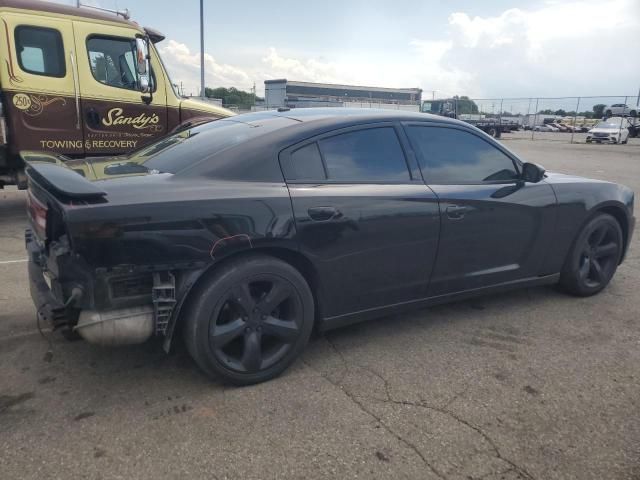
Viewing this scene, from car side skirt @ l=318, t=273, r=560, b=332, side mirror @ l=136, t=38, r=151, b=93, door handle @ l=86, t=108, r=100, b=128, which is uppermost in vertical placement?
side mirror @ l=136, t=38, r=151, b=93

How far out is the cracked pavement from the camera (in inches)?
84.5

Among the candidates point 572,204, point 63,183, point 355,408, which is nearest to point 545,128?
point 572,204

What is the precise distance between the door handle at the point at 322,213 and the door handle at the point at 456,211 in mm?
833

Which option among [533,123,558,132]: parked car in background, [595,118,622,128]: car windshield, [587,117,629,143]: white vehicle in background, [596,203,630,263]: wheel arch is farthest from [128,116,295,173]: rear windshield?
[533,123,558,132]: parked car in background

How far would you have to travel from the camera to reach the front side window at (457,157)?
3.26 meters

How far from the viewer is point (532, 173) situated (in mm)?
3605

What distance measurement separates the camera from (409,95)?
40438mm

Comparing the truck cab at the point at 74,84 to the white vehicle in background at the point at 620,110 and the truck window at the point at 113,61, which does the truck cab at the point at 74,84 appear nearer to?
the truck window at the point at 113,61

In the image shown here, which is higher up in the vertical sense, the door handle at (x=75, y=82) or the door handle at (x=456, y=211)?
the door handle at (x=75, y=82)

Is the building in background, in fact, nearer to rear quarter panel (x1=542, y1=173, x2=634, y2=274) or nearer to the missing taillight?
rear quarter panel (x1=542, y1=173, x2=634, y2=274)

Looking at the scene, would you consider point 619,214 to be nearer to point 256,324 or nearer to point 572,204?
point 572,204

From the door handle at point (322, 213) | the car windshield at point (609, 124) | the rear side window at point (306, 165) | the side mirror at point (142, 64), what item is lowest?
the door handle at point (322, 213)

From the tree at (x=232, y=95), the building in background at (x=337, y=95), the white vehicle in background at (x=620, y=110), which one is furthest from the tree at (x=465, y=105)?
the tree at (x=232, y=95)

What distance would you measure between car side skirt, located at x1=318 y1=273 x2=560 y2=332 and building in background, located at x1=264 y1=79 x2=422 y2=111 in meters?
25.0
